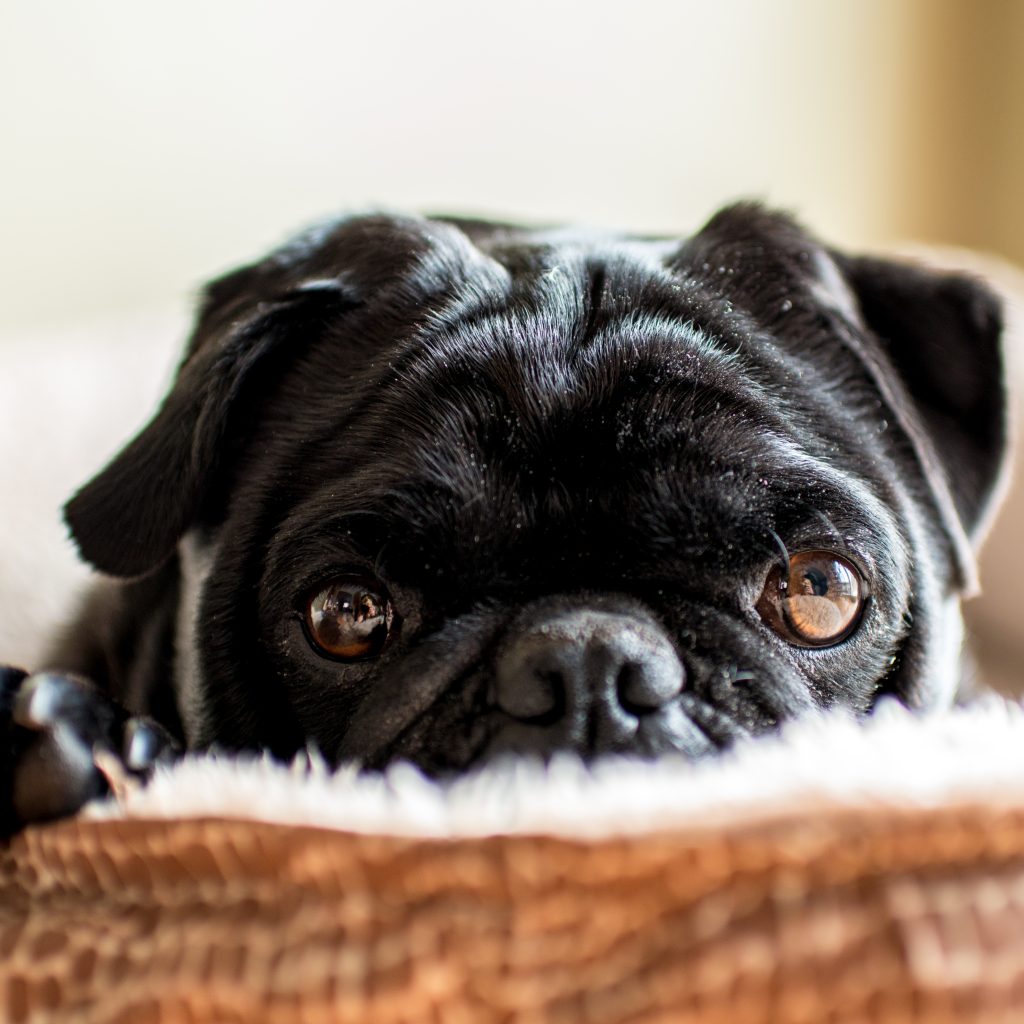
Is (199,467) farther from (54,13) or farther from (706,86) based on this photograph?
(706,86)

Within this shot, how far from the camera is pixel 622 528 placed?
115cm

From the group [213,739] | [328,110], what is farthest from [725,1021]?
[328,110]

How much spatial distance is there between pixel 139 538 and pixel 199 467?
0.12 metres

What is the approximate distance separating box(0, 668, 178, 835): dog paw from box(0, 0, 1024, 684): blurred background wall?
1.47m

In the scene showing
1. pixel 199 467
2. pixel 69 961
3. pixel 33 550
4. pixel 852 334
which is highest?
pixel 852 334

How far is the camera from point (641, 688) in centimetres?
101

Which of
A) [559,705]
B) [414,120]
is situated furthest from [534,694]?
[414,120]

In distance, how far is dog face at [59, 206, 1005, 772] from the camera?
3.55 feet

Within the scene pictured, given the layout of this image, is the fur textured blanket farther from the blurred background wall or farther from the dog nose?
the blurred background wall

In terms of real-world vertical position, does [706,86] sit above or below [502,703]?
above

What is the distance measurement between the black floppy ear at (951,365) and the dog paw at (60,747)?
110 centimetres

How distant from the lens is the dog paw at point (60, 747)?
948 millimetres

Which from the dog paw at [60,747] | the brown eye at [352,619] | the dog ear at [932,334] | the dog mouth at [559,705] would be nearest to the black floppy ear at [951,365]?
the dog ear at [932,334]

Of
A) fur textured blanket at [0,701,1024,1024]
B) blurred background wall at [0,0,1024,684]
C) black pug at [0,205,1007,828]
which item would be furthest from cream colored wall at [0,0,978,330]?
fur textured blanket at [0,701,1024,1024]
